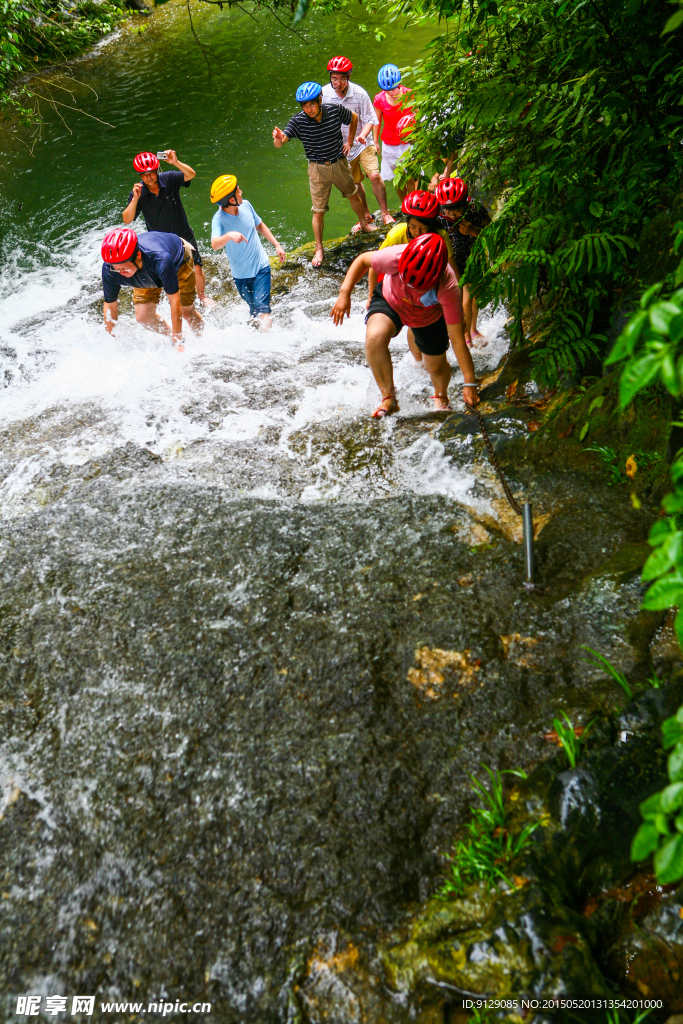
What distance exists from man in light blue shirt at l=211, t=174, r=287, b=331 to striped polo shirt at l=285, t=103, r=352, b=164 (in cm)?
176

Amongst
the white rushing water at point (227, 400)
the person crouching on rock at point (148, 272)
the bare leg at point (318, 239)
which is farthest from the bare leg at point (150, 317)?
the bare leg at point (318, 239)

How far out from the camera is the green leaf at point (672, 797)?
1269 millimetres

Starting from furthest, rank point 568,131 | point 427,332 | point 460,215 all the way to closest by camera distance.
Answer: point 460,215, point 427,332, point 568,131

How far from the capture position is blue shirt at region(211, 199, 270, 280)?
7.59 m

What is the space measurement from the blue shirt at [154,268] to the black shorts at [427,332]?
2.65m

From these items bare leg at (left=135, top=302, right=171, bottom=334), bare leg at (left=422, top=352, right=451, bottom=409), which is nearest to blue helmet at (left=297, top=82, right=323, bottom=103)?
bare leg at (left=135, top=302, right=171, bottom=334)

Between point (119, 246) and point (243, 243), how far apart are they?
1750 millimetres

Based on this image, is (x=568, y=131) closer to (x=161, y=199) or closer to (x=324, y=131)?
(x=161, y=199)

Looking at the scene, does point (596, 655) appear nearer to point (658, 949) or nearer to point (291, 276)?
point (658, 949)

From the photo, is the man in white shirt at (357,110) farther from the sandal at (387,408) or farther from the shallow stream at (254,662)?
the sandal at (387,408)

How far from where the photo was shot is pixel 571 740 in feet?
8.65

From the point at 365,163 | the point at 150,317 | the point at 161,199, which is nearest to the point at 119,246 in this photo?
the point at 150,317

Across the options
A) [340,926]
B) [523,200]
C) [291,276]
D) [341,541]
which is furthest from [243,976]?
[291,276]

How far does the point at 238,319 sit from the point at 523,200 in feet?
18.1
